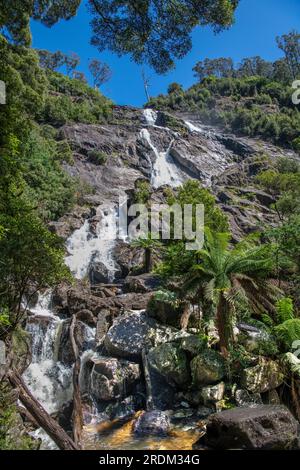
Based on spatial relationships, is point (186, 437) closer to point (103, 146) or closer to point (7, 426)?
point (7, 426)

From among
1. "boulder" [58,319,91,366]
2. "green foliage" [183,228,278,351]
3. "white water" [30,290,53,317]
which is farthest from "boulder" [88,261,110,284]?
"green foliage" [183,228,278,351]

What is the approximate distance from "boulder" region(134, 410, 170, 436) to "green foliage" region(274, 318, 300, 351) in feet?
12.0

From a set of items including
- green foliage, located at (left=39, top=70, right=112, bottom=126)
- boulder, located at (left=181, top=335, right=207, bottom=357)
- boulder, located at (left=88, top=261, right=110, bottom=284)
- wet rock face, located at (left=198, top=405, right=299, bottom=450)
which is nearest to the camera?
wet rock face, located at (left=198, top=405, right=299, bottom=450)

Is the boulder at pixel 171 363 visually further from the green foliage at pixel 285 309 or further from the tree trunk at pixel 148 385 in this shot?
the green foliage at pixel 285 309

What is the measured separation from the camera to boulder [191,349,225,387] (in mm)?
9820

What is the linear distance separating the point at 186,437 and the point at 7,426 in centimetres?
412

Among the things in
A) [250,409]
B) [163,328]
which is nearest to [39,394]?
[163,328]

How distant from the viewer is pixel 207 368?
9.86m

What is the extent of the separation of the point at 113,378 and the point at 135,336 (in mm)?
1463

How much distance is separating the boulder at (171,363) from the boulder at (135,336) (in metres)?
0.48

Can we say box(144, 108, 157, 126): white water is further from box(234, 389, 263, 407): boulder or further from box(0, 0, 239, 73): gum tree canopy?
box(234, 389, 263, 407): boulder

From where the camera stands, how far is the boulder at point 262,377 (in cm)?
951

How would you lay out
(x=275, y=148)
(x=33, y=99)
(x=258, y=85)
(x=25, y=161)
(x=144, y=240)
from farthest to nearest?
(x=258, y=85) < (x=275, y=148) < (x=25, y=161) < (x=33, y=99) < (x=144, y=240)

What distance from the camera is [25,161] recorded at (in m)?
27.0
